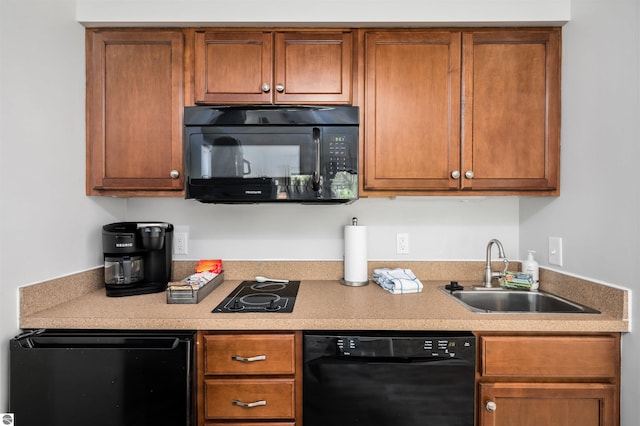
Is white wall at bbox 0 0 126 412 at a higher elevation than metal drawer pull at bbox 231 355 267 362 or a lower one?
higher

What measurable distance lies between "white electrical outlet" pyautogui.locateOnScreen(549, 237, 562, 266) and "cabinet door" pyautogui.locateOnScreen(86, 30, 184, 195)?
180 cm

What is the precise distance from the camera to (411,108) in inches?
62.6

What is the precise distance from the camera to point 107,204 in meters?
1.77

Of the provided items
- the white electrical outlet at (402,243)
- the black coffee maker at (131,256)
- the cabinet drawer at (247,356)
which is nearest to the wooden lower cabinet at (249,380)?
the cabinet drawer at (247,356)

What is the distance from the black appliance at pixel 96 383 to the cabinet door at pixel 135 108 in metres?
0.74

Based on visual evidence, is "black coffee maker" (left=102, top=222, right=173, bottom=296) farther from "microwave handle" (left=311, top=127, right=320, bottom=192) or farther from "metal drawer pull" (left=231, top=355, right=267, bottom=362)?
"microwave handle" (left=311, top=127, right=320, bottom=192)

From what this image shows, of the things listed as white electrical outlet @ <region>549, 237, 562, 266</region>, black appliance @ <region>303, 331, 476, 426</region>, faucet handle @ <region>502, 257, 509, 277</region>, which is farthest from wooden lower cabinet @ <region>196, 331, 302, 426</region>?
white electrical outlet @ <region>549, 237, 562, 266</region>

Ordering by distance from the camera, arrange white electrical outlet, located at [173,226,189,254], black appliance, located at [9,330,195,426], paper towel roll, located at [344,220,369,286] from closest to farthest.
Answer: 1. black appliance, located at [9,330,195,426]
2. paper towel roll, located at [344,220,369,286]
3. white electrical outlet, located at [173,226,189,254]

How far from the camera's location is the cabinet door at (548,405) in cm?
126

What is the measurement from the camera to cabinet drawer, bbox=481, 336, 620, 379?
125 cm

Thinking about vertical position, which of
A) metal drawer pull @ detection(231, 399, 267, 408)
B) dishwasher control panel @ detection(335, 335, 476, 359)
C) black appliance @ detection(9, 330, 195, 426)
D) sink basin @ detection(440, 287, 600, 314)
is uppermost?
sink basin @ detection(440, 287, 600, 314)

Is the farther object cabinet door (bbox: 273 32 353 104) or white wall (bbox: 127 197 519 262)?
white wall (bbox: 127 197 519 262)

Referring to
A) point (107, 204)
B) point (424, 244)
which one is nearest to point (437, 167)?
point (424, 244)

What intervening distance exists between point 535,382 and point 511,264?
2.52 ft
